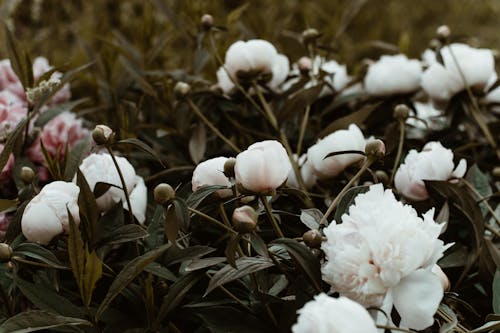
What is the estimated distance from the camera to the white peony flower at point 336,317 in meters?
0.41

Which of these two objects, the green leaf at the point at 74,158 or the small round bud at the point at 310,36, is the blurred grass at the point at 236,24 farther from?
the green leaf at the point at 74,158

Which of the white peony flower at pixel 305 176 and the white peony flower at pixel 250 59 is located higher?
the white peony flower at pixel 250 59

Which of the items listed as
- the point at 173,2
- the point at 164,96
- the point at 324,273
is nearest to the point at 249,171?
the point at 324,273

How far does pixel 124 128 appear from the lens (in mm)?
772

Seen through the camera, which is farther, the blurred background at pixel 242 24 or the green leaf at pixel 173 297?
the blurred background at pixel 242 24

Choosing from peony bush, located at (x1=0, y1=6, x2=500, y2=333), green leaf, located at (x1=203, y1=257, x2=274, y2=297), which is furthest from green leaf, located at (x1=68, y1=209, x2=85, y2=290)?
green leaf, located at (x1=203, y1=257, x2=274, y2=297)

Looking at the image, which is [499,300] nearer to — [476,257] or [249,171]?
[476,257]

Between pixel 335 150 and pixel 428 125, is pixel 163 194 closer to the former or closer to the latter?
pixel 335 150

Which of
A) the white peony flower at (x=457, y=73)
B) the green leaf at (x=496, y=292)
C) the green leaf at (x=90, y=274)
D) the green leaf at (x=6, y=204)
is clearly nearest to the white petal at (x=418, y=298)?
the green leaf at (x=496, y=292)

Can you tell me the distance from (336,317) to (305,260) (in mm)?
89

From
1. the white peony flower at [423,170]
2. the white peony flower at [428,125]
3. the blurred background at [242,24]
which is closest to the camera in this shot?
the white peony flower at [423,170]

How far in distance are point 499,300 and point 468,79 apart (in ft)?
1.23

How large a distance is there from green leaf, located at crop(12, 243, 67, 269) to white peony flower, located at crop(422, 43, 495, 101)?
53 cm

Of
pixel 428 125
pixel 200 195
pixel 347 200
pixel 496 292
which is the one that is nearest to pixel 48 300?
pixel 200 195
